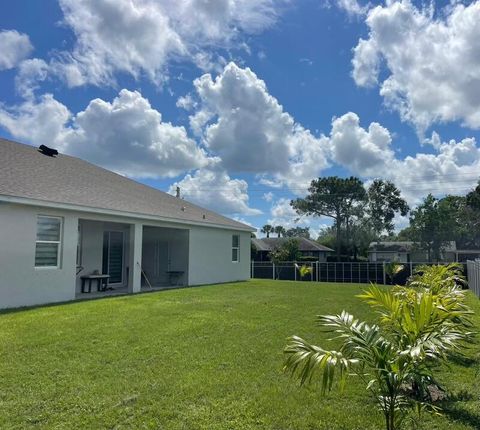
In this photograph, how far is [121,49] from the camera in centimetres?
1323

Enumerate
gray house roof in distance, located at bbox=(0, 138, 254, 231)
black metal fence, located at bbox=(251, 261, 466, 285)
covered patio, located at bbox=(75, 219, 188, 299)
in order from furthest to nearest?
1. black metal fence, located at bbox=(251, 261, 466, 285)
2. covered patio, located at bbox=(75, 219, 188, 299)
3. gray house roof in distance, located at bbox=(0, 138, 254, 231)

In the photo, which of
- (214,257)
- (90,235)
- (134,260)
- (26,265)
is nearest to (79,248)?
(90,235)

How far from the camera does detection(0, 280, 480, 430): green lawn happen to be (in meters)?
4.04

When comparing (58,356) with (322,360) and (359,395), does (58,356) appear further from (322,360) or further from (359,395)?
(322,360)

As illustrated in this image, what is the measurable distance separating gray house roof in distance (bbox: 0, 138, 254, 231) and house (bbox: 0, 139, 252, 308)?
0.05 m

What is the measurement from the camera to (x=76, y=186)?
13.8 metres

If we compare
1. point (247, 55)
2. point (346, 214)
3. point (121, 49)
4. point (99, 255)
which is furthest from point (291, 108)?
point (346, 214)

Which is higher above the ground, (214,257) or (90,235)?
(90,235)

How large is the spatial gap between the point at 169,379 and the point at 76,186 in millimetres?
10251

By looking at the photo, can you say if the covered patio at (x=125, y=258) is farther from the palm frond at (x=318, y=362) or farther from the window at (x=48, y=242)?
the palm frond at (x=318, y=362)

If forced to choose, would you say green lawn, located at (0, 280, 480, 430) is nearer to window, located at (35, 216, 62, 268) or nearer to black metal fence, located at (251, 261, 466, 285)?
window, located at (35, 216, 62, 268)

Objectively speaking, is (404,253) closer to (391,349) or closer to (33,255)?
(33,255)

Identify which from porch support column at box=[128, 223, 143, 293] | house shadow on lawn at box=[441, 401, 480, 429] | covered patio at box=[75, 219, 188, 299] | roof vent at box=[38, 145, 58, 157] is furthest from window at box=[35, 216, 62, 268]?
house shadow on lawn at box=[441, 401, 480, 429]

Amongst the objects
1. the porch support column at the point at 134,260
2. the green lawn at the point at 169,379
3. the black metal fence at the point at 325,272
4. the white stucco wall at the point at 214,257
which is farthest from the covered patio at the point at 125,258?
the black metal fence at the point at 325,272
